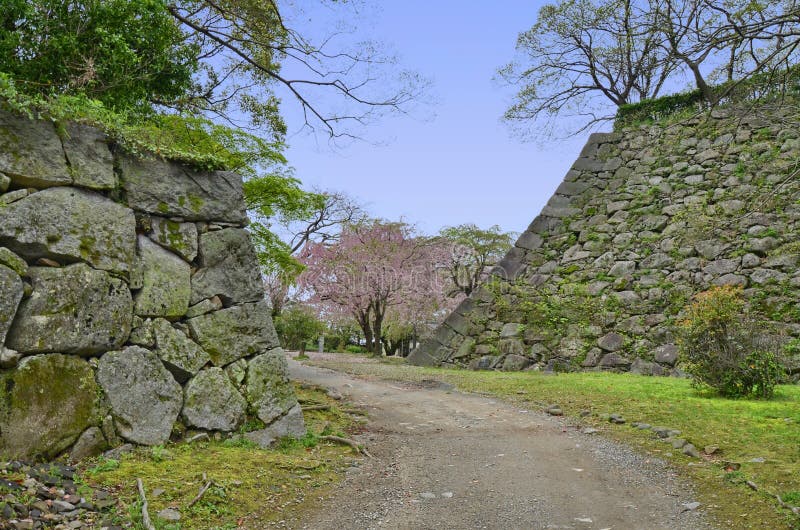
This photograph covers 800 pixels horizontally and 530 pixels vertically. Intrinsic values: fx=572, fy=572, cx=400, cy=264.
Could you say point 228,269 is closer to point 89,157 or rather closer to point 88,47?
point 89,157

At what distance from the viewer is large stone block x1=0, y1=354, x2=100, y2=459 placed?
4.27m

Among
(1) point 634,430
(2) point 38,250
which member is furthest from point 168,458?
(1) point 634,430

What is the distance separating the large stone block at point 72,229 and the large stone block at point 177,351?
60cm

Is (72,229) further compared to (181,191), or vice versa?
(181,191)

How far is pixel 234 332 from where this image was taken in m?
5.73

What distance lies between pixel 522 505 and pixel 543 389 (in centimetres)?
534

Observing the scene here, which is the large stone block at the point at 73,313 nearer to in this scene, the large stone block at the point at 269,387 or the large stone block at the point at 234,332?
the large stone block at the point at 234,332

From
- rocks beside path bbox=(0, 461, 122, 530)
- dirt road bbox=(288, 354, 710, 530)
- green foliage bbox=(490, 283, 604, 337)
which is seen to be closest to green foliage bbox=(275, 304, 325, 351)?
green foliage bbox=(490, 283, 604, 337)

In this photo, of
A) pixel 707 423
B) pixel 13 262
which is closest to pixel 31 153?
pixel 13 262

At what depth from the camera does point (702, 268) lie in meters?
13.0

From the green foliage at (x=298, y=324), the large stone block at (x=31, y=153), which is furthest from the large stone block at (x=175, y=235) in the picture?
the green foliage at (x=298, y=324)

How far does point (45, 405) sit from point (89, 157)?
2.12 metres

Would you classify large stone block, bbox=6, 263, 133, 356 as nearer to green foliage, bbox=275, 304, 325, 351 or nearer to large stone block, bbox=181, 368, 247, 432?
large stone block, bbox=181, 368, 247, 432

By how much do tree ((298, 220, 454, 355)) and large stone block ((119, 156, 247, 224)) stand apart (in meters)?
16.2
